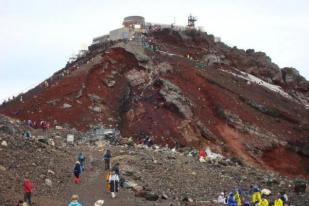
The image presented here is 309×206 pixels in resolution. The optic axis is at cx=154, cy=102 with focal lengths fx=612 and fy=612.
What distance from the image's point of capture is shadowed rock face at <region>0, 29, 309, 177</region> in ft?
180

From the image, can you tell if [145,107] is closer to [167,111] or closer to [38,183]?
[167,111]

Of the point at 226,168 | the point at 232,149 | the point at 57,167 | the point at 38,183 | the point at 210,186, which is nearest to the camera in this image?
the point at 38,183

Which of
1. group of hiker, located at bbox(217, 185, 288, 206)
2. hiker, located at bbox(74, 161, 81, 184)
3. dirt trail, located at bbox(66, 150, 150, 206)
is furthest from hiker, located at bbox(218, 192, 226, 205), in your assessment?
hiker, located at bbox(74, 161, 81, 184)

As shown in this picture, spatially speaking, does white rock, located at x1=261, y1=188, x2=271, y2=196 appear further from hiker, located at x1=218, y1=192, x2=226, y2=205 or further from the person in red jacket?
the person in red jacket

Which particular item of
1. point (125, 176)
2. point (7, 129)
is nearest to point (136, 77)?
point (7, 129)

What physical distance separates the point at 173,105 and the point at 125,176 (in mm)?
25390

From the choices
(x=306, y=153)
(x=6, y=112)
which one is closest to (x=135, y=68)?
A: (x=6, y=112)

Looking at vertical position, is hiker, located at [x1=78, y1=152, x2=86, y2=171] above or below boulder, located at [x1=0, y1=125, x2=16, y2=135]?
below

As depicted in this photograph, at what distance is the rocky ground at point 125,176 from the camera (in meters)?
27.2

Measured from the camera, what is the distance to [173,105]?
186ft

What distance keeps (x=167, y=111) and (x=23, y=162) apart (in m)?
27.9

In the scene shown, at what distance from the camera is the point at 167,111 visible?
2215 inches

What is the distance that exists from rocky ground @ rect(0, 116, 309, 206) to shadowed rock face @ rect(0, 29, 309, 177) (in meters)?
12.0

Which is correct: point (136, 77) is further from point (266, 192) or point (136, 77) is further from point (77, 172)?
point (77, 172)
